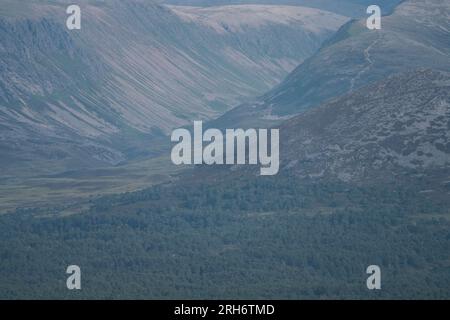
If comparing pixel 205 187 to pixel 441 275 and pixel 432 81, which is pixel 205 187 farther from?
pixel 441 275

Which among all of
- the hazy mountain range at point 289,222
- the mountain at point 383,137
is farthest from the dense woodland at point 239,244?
the mountain at point 383,137

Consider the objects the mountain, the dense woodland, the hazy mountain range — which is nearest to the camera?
the dense woodland

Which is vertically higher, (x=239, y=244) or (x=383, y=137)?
(x=383, y=137)

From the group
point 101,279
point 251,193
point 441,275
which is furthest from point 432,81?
point 101,279

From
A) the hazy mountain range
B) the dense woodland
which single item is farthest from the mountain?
the dense woodland

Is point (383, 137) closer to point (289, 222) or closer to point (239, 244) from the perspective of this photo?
point (289, 222)

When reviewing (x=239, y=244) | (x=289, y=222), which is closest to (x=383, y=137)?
(x=289, y=222)

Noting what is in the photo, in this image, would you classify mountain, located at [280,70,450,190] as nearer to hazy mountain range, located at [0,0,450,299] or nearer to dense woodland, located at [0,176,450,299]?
hazy mountain range, located at [0,0,450,299]

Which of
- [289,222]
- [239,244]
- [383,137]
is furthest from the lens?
[383,137]

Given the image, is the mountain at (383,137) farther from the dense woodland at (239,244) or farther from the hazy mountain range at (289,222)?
the dense woodland at (239,244)
